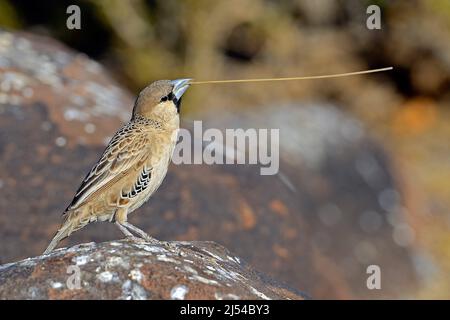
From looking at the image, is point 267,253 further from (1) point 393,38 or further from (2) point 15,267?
(1) point 393,38

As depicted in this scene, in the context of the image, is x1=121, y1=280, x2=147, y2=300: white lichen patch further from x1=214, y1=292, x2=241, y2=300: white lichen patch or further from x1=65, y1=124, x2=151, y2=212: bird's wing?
x1=65, y1=124, x2=151, y2=212: bird's wing

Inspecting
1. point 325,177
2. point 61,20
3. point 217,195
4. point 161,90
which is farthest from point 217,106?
point 161,90

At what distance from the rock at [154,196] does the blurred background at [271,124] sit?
0.6 inches

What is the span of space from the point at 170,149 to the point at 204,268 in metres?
1.53

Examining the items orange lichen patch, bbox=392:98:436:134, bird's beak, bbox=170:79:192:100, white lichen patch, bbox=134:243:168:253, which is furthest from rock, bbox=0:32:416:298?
orange lichen patch, bbox=392:98:436:134

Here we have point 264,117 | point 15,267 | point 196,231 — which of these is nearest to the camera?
point 15,267

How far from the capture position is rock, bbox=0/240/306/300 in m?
4.04

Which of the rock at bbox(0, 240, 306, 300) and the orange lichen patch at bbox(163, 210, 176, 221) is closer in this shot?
the rock at bbox(0, 240, 306, 300)

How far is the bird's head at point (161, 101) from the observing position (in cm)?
588

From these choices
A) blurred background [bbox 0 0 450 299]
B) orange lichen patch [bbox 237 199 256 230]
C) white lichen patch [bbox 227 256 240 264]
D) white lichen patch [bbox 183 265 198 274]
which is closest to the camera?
white lichen patch [bbox 183 265 198 274]

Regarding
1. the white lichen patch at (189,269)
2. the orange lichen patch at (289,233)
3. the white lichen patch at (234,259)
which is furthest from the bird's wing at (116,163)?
the orange lichen patch at (289,233)

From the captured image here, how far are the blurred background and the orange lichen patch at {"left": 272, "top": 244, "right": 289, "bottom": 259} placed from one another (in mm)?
16

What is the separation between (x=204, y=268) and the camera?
4418 mm

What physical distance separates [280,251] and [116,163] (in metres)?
2.09
